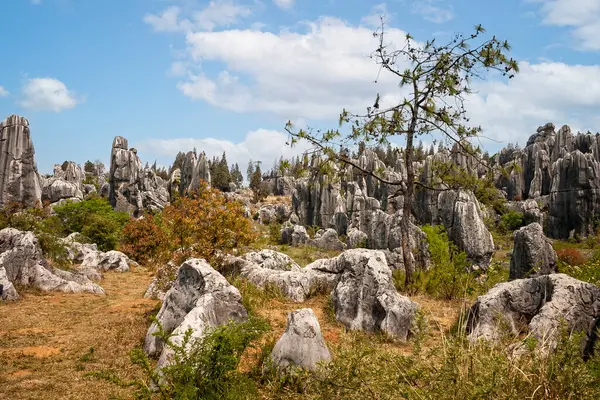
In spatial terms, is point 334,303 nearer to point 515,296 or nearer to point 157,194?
point 515,296

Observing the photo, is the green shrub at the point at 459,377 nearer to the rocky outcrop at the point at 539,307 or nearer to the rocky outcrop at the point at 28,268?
the rocky outcrop at the point at 539,307

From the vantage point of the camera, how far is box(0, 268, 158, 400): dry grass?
6.31 m

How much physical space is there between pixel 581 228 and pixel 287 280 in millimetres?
47289

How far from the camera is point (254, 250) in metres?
15.5

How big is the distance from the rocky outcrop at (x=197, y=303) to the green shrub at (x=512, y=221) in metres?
48.5

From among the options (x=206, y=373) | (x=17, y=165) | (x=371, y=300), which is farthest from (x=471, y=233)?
(x=17, y=165)

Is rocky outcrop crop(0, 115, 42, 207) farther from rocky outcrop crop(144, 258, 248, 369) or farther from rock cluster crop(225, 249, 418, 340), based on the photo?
rocky outcrop crop(144, 258, 248, 369)

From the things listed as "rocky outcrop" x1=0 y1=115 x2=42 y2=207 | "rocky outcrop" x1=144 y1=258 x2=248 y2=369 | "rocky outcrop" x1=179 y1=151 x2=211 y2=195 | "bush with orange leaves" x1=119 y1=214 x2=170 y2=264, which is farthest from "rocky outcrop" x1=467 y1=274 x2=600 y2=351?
"rocky outcrop" x1=179 y1=151 x2=211 y2=195

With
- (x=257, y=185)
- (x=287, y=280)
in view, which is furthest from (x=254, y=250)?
(x=257, y=185)

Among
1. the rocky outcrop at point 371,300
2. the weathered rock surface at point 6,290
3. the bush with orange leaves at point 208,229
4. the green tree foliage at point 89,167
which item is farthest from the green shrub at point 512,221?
the green tree foliage at point 89,167

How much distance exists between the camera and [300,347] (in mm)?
6430

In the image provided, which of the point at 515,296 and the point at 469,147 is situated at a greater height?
the point at 469,147

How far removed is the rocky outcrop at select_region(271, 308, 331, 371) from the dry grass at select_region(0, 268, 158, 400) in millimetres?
2290

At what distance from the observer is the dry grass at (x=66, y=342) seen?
6309mm
